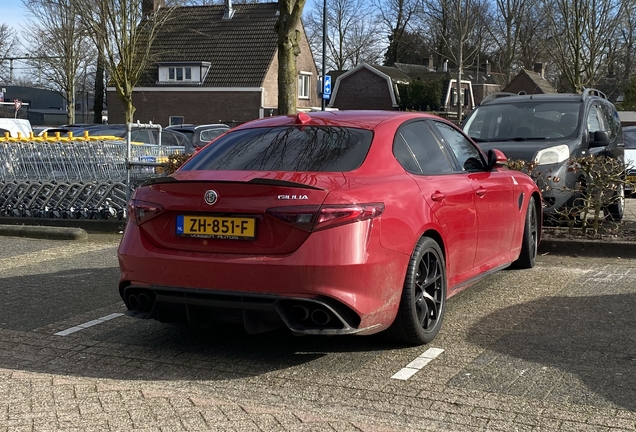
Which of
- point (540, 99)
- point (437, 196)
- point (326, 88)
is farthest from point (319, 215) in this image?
point (326, 88)

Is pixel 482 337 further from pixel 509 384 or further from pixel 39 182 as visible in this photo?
pixel 39 182

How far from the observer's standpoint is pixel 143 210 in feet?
17.2

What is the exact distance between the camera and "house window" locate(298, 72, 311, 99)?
181ft

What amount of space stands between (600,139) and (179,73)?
145ft

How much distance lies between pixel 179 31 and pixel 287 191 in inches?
1979

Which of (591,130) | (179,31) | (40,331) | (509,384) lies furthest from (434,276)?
(179,31)

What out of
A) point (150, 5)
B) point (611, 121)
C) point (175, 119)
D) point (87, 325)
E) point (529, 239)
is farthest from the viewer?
point (175, 119)

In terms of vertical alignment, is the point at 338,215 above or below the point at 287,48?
below

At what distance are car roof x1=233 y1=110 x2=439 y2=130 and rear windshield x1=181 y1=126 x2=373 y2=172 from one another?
→ 3.1 inches

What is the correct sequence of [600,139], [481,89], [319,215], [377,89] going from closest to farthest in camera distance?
[319,215] → [600,139] → [377,89] → [481,89]

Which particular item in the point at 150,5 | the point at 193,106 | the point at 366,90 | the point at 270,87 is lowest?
the point at 193,106

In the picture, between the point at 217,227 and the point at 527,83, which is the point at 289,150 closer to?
the point at 217,227

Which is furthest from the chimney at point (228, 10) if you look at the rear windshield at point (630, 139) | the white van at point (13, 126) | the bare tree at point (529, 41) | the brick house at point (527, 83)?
the rear windshield at point (630, 139)

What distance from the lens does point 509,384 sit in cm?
461
